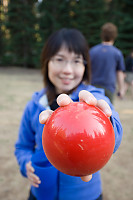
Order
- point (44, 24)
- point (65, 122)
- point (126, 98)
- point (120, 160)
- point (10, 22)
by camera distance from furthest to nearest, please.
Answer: point (10, 22)
point (44, 24)
point (126, 98)
point (120, 160)
point (65, 122)

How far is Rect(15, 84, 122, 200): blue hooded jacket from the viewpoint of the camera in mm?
1311

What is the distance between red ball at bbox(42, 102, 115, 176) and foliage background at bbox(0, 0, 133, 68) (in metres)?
13.2

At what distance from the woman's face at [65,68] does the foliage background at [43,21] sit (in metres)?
12.4

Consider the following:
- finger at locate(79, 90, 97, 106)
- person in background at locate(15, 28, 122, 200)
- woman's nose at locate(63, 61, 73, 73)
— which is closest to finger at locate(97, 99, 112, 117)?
finger at locate(79, 90, 97, 106)

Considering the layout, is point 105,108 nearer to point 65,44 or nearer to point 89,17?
point 65,44

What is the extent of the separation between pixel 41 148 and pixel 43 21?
52.1 ft

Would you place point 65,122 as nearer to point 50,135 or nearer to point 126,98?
point 50,135

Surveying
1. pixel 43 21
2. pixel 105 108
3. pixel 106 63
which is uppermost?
pixel 43 21

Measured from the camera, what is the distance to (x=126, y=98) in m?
7.44

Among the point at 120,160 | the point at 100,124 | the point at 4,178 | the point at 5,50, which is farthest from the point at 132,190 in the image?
the point at 5,50

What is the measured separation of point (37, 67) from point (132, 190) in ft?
50.0

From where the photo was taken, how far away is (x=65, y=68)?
1396 mm

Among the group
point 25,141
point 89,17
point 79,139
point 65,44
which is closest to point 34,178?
point 25,141

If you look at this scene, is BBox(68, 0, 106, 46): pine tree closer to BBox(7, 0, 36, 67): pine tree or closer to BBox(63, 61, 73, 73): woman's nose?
BBox(7, 0, 36, 67): pine tree
